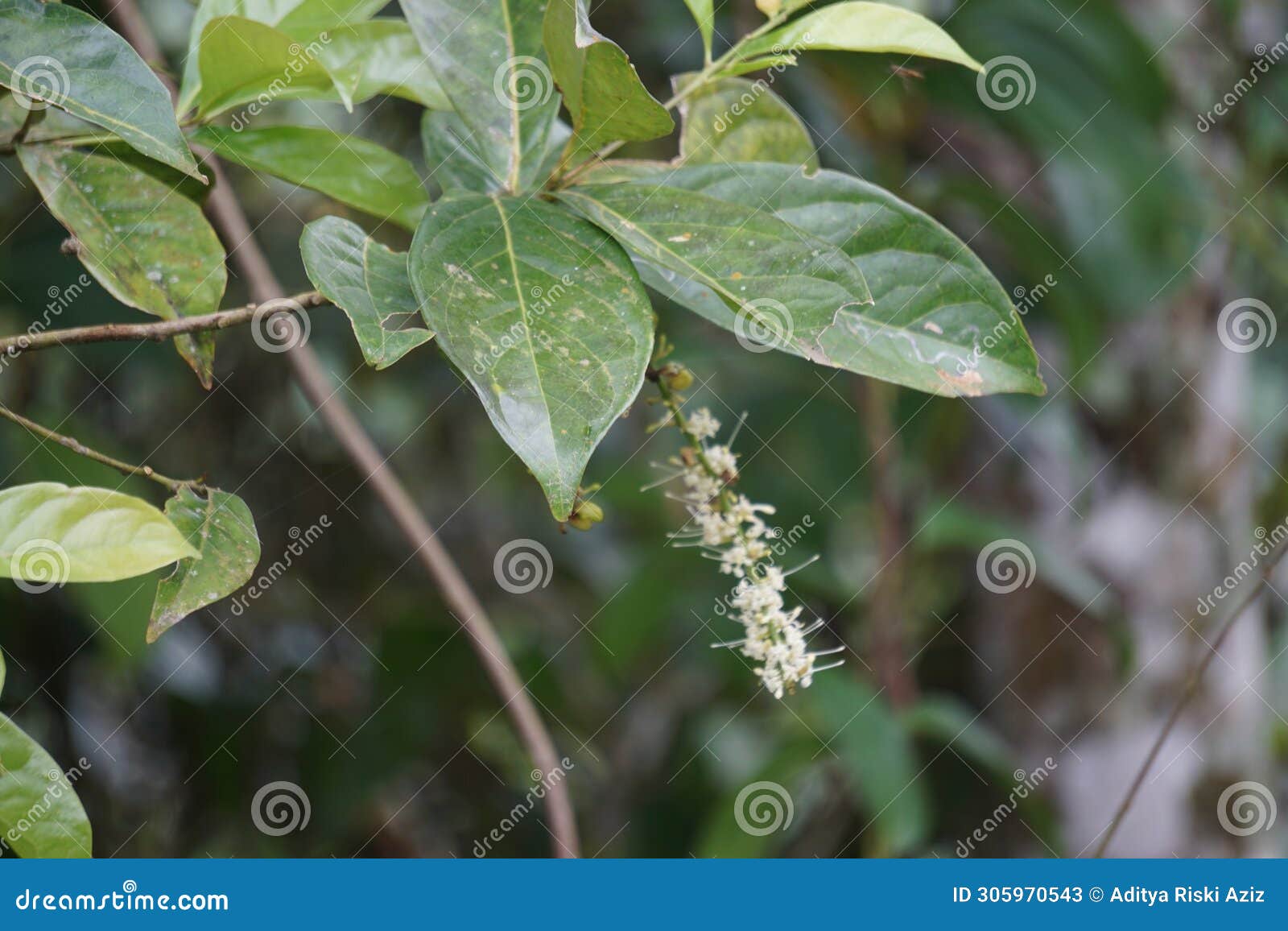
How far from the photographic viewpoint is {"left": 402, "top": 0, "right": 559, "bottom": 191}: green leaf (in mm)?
706

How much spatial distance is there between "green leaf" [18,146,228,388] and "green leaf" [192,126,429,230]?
0.15ft

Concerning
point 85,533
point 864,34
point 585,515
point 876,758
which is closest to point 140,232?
point 85,533

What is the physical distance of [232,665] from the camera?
5.86 ft

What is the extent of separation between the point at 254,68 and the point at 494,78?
5.9 inches

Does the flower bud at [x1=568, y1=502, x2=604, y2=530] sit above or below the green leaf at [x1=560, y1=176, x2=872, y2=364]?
below

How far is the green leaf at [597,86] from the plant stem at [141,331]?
0.19 meters

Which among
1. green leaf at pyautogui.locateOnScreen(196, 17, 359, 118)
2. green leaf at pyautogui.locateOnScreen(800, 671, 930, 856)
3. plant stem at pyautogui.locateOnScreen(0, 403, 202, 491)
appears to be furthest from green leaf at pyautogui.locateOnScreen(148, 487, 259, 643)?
green leaf at pyautogui.locateOnScreen(800, 671, 930, 856)

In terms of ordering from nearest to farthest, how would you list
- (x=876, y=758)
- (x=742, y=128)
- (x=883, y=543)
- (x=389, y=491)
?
1. (x=742, y=128)
2. (x=389, y=491)
3. (x=876, y=758)
4. (x=883, y=543)

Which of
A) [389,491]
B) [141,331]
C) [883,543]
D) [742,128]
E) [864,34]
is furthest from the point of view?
[883,543]

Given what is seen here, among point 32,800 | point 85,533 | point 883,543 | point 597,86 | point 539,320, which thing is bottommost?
point 32,800

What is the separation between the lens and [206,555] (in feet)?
2.07

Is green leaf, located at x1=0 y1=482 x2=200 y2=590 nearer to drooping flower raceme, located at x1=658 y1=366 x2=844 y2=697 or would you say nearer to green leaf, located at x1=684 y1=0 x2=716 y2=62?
drooping flower raceme, located at x1=658 y1=366 x2=844 y2=697

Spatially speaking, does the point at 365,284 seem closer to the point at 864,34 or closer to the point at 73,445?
the point at 73,445

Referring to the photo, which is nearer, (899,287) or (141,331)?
(141,331)
